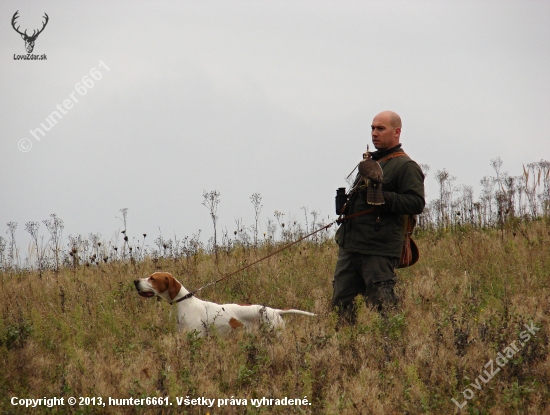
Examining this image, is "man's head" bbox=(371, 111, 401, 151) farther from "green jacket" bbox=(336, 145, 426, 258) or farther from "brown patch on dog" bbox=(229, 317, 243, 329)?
"brown patch on dog" bbox=(229, 317, 243, 329)

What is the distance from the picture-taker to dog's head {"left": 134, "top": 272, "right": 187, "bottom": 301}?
20.0ft

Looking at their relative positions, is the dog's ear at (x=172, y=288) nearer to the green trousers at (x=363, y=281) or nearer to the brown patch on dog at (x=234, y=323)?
the brown patch on dog at (x=234, y=323)

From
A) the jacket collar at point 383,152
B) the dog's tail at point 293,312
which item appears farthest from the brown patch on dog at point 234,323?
the jacket collar at point 383,152

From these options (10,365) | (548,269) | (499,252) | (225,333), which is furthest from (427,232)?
(10,365)

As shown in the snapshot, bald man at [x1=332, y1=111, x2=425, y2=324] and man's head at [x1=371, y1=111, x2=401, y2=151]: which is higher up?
man's head at [x1=371, y1=111, x2=401, y2=151]

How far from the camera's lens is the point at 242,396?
15.4 ft

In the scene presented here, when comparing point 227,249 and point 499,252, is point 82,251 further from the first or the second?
point 499,252

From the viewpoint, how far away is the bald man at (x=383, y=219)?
19.0ft

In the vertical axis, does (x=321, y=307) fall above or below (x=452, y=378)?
above

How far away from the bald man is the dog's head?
1.67 meters

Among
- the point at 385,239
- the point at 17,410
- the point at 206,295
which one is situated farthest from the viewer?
the point at 206,295

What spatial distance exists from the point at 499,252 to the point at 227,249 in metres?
4.24

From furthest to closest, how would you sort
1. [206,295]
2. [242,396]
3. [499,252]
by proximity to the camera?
[499,252] < [206,295] < [242,396]

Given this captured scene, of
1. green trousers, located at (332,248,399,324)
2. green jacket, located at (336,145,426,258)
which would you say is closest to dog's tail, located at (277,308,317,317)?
green trousers, located at (332,248,399,324)
